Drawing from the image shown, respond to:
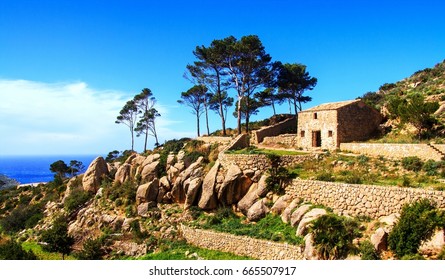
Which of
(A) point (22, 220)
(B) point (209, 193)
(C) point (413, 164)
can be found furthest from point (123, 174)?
(C) point (413, 164)

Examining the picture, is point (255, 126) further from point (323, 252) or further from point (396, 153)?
point (323, 252)

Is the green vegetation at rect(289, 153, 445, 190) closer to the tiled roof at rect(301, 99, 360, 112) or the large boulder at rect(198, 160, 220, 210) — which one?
the tiled roof at rect(301, 99, 360, 112)

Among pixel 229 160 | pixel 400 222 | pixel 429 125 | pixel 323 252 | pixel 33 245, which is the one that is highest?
pixel 429 125

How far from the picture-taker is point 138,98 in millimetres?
54406

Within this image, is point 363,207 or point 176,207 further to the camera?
point 176,207

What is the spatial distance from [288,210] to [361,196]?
4287 millimetres

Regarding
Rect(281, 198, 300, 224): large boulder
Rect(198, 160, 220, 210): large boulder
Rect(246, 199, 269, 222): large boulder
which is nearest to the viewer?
Rect(281, 198, 300, 224): large boulder

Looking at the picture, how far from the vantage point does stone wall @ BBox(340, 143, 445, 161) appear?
77.9ft

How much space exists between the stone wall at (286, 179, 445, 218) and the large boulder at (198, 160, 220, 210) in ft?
19.5

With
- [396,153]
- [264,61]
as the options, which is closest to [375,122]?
[396,153]

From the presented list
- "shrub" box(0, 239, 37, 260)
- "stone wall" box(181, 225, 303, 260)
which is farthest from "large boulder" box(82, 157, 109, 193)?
"stone wall" box(181, 225, 303, 260)

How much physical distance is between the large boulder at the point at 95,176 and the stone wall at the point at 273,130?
15.8 m

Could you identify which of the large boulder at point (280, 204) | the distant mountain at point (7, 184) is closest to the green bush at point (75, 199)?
the large boulder at point (280, 204)

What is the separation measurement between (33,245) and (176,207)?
11903 millimetres
